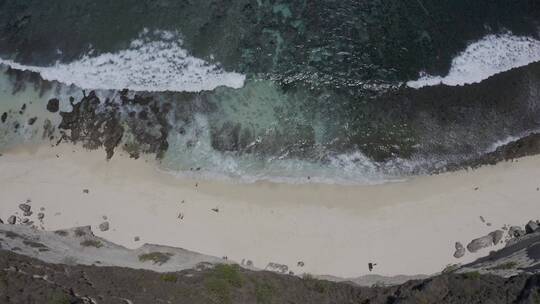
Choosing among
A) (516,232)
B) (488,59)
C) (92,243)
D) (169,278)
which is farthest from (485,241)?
(92,243)

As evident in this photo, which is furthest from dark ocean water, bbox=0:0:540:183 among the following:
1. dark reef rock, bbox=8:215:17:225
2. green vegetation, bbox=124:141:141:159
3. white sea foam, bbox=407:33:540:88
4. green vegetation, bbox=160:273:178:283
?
green vegetation, bbox=160:273:178:283

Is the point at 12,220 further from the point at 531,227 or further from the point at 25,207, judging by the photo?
the point at 531,227

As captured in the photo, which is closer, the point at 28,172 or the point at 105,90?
the point at 28,172

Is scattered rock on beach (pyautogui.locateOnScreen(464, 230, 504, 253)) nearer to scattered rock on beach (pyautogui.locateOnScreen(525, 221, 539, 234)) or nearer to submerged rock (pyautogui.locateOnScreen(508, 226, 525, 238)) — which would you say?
submerged rock (pyautogui.locateOnScreen(508, 226, 525, 238))

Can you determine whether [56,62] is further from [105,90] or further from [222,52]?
[222,52]

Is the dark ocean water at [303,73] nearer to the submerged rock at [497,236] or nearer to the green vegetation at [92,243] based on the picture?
the submerged rock at [497,236]

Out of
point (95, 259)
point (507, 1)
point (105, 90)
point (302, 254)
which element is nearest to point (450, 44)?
point (507, 1)
